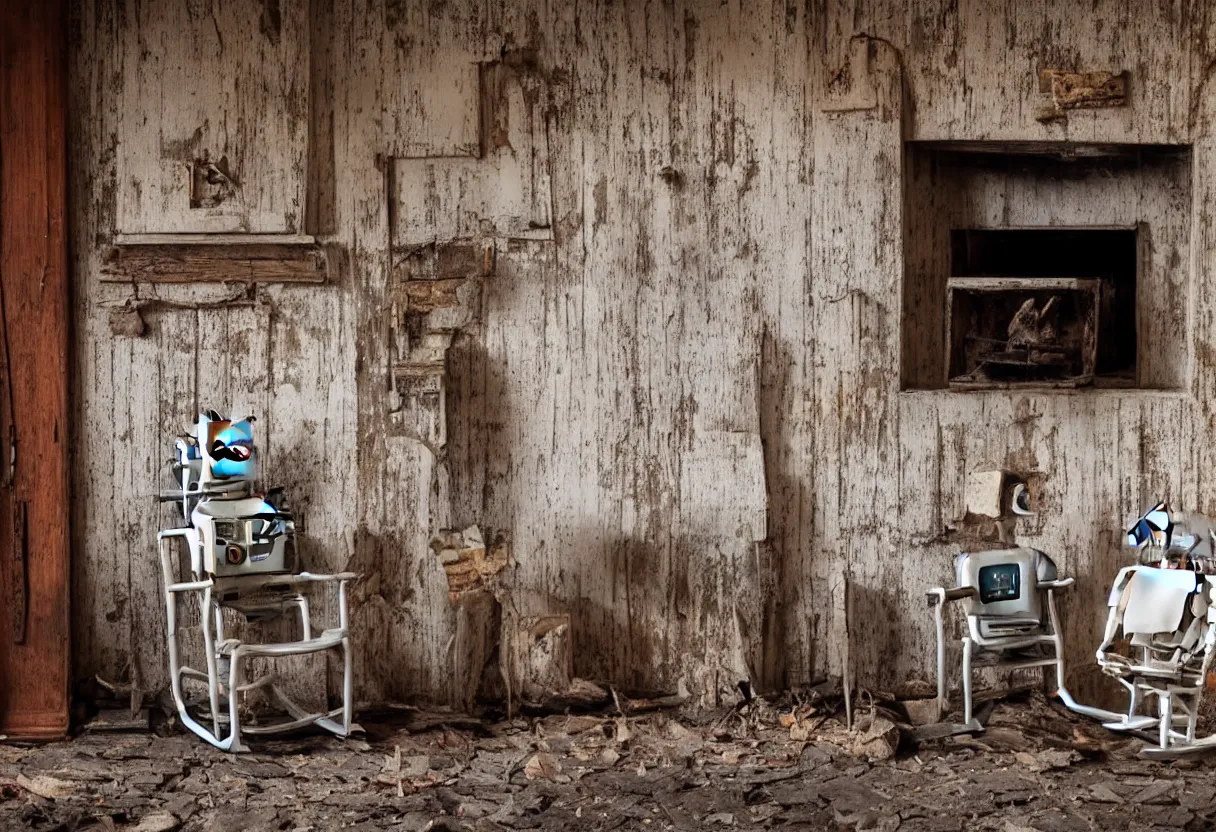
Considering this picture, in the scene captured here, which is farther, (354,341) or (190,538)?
(354,341)

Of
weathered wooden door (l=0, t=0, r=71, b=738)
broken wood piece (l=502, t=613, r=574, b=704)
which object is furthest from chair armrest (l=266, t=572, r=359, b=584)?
weathered wooden door (l=0, t=0, r=71, b=738)

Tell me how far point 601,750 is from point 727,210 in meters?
2.04

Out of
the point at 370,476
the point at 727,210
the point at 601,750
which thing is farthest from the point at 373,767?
the point at 727,210

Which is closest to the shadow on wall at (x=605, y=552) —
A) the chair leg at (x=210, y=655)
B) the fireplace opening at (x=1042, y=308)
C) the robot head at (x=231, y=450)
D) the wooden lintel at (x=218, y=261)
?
the wooden lintel at (x=218, y=261)

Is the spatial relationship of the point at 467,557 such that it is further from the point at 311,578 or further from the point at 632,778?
the point at 632,778

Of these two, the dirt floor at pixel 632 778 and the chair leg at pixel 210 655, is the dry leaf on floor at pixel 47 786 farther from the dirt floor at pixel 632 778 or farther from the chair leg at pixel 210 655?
the chair leg at pixel 210 655

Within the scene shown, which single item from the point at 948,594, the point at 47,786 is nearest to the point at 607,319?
the point at 948,594

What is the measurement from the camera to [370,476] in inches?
181

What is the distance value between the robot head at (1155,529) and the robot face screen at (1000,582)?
42cm

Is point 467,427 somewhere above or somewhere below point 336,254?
below

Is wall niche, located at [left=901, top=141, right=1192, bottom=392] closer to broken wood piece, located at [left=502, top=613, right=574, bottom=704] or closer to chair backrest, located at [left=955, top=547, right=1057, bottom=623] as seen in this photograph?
chair backrest, located at [left=955, top=547, right=1057, bottom=623]

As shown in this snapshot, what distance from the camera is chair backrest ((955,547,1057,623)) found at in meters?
4.35

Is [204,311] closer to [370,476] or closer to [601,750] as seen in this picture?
[370,476]

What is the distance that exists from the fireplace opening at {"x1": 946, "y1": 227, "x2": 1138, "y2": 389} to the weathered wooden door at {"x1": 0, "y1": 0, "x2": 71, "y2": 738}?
339 centimetres
